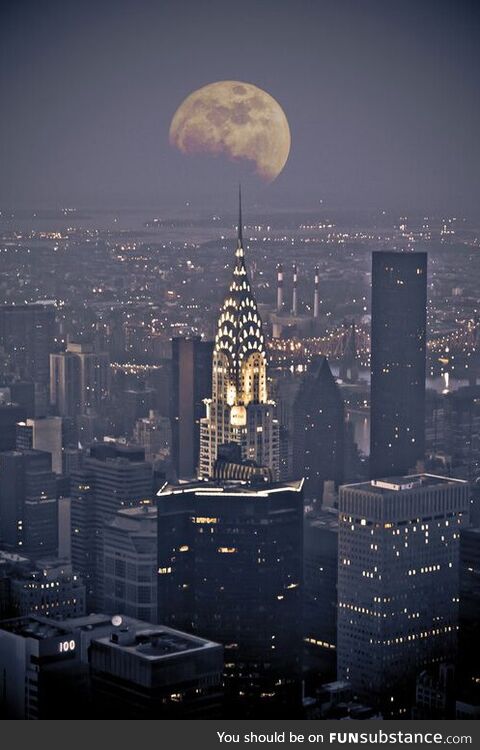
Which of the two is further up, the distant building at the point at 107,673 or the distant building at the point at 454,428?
the distant building at the point at 454,428

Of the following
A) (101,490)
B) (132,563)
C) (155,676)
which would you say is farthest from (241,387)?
(155,676)

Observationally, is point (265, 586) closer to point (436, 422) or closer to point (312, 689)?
point (312, 689)

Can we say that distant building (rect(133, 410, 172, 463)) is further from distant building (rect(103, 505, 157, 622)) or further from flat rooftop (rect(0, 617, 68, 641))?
flat rooftop (rect(0, 617, 68, 641))

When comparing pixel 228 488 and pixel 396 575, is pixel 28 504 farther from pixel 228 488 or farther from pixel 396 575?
pixel 396 575

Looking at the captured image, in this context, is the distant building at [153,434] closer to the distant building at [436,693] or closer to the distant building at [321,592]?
the distant building at [321,592]

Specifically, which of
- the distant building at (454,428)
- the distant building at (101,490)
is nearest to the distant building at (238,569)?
the distant building at (101,490)

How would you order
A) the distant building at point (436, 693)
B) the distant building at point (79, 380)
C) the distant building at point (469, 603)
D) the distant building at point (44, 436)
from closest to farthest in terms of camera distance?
1. the distant building at point (436, 693)
2. the distant building at point (469, 603)
3. the distant building at point (44, 436)
4. the distant building at point (79, 380)
